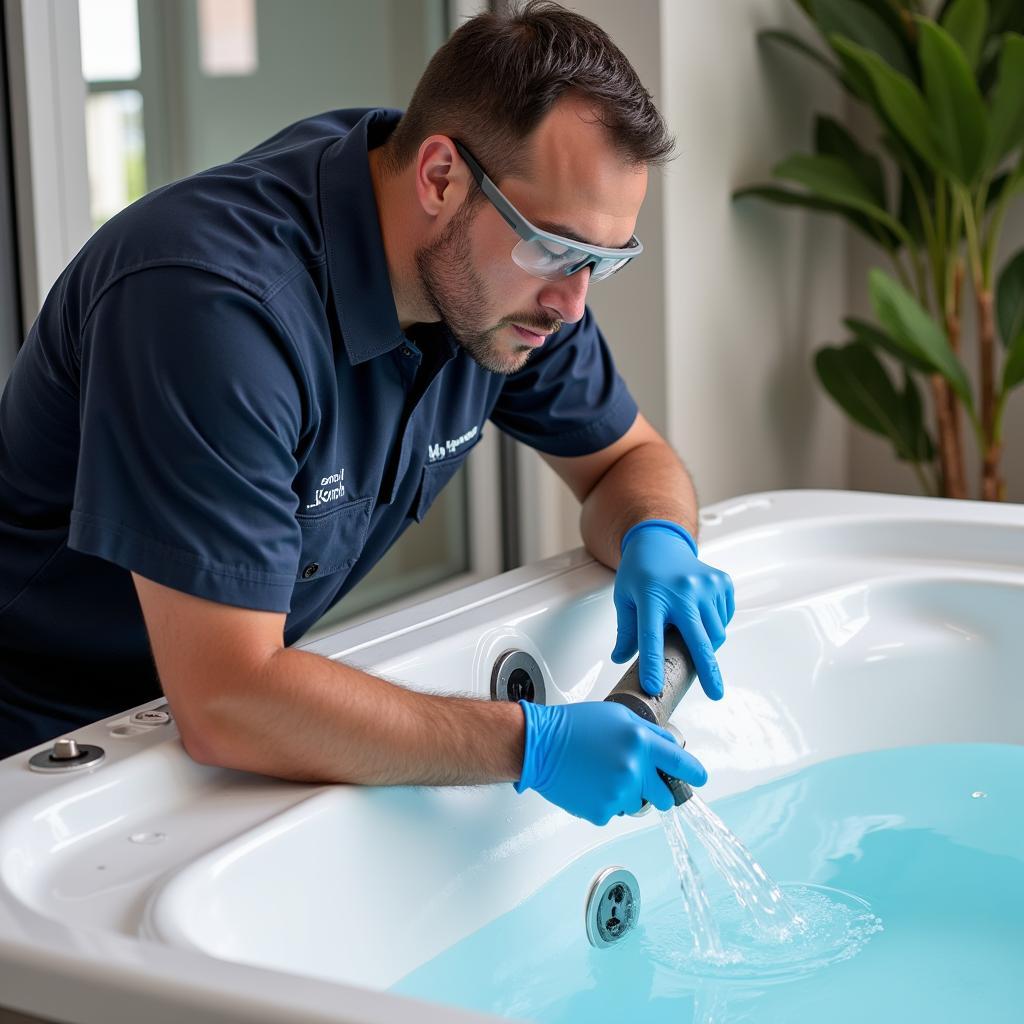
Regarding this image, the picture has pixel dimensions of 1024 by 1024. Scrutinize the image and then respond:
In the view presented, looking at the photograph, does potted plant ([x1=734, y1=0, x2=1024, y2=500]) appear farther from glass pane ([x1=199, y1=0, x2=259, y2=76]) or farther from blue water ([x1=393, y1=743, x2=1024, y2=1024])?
blue water ([x1=393, y1=743, x2=1024, y2=1024])

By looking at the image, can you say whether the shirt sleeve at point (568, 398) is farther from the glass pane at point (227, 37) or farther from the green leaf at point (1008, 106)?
the green leaf at point (1008, 106)

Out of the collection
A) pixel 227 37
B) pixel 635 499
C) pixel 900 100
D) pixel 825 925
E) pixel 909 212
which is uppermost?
pixel 227 37

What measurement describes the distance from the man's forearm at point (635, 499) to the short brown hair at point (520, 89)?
0.41 m

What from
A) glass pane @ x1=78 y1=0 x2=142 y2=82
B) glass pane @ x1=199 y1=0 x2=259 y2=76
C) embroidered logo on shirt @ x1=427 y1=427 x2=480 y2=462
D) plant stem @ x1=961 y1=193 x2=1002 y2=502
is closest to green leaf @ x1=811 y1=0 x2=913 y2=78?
plant stem @ x1=961 y1=193 x2=1002 y2=502

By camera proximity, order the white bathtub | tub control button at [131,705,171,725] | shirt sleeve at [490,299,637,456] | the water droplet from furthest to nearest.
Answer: shirt sleeve at [490,299,637,456], tub control button at [131,705,171,725], the water droplet, the white bathtub

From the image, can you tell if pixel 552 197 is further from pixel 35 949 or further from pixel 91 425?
pixel 35 949

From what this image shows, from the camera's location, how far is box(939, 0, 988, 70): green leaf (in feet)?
8.82

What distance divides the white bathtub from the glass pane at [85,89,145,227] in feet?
3.25

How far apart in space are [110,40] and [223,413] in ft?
4.13

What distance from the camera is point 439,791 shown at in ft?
3.80

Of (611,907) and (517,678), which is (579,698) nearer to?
(517,678)

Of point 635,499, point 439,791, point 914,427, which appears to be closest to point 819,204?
point 914,427

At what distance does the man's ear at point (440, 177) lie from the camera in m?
1.20

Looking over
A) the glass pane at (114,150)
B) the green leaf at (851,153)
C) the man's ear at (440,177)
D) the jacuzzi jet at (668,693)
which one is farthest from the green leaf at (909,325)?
the man's ear at (440,177)
